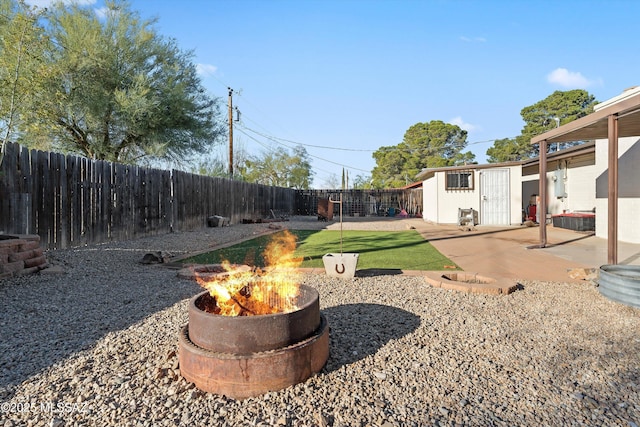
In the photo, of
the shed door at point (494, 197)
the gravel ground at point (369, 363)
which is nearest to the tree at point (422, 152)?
the shed door at point (494, 197)

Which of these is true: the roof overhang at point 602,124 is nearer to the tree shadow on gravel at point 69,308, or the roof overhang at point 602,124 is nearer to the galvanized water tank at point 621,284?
the galvanized water tank at point 621,284

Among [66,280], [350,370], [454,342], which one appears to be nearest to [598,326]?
[454,342]

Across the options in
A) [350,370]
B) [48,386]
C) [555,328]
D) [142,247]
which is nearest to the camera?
[48,386]

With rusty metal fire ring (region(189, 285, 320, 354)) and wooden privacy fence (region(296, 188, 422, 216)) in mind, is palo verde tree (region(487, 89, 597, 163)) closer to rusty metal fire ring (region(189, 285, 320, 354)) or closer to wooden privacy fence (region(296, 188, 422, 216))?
wooden privacy fence (region(296, 188, 422, 216))

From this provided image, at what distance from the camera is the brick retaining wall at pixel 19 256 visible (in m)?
4.66

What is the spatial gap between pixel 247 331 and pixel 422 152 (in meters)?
40.2

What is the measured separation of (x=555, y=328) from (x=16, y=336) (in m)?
4.67

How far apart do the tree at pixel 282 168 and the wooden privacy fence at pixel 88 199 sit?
23.4 m

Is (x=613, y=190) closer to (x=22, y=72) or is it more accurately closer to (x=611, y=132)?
(x=611, y=132)

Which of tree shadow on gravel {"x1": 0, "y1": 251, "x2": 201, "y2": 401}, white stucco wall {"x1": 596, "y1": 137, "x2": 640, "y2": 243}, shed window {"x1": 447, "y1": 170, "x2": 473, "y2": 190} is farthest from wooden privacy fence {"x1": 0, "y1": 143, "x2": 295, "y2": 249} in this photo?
white stucco wall {"x1": 596, "y1": 137, "x2": 640, "y2": 243}

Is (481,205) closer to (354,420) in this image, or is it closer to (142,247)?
(142,247)

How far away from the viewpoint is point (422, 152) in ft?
131

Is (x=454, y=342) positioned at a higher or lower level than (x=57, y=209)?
lower

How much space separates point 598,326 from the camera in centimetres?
330
